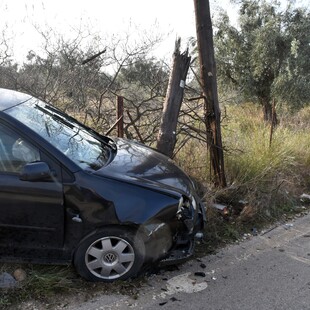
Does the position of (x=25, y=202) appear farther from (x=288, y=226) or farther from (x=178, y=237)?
(x=288, y=226)

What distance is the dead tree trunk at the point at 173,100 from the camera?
183 inches

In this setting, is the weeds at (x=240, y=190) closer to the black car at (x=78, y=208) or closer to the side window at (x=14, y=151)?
the black car at (x=78, y=208)

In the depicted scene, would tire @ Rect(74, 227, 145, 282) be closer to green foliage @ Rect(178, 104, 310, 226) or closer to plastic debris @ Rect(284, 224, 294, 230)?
green foliage @ Rect(178, 104, 310, 226)

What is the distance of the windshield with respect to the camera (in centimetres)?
313

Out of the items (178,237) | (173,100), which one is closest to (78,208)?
(178,237)

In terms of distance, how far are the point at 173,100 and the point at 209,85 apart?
573mm

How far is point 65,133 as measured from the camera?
3.48 m

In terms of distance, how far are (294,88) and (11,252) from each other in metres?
10.1

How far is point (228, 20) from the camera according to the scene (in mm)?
12055

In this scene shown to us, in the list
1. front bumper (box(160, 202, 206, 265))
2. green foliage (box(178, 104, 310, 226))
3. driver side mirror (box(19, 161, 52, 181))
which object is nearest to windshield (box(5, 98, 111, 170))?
driver side mirror (box(19, 161, 52, 181))

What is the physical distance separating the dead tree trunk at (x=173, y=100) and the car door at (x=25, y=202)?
214 cm

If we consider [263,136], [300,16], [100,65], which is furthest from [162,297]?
[300,16]

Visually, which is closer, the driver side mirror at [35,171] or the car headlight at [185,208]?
the driver side mirror at [35,171]

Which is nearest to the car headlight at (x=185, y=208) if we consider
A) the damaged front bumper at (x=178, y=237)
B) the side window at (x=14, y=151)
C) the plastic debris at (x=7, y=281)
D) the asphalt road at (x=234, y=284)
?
the damaged front bumper at (x=178, y=237)
